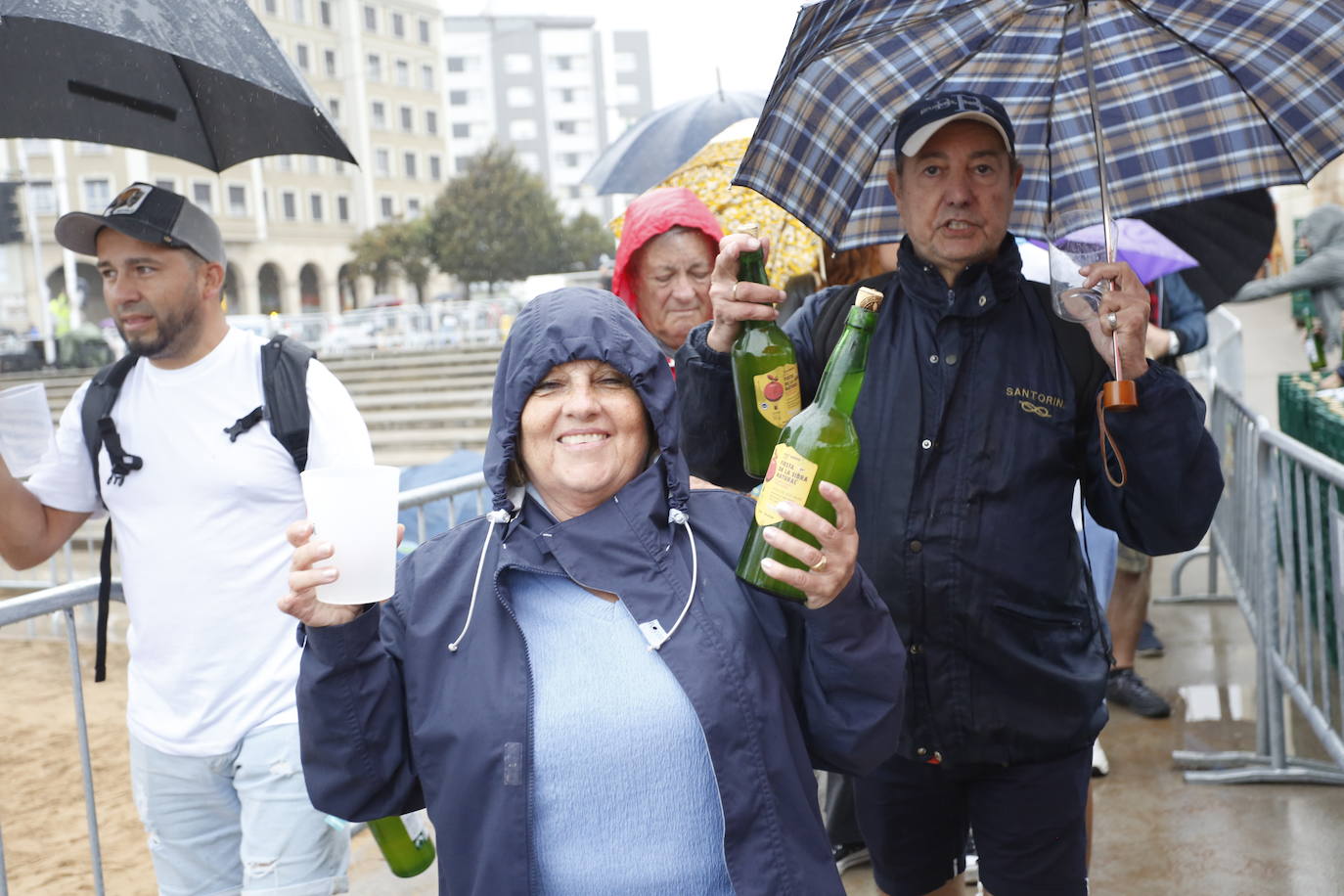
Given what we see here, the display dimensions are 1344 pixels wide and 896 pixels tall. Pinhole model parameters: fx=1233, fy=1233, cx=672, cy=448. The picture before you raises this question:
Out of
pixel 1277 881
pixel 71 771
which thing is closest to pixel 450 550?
pixel 1277 881

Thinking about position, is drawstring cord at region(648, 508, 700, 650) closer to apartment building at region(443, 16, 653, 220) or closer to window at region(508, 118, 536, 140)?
apartment building at region(443, 16, 653, 220)

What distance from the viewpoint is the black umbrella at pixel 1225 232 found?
13.4 feet

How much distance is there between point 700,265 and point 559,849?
7.47 feet

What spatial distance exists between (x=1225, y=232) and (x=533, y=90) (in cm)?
11265

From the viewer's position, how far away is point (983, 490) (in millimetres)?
2479

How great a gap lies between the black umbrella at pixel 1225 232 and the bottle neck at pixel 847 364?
8.18 ft

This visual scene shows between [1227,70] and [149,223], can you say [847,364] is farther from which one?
[149,223]

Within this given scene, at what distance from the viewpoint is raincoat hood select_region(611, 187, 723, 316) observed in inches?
150

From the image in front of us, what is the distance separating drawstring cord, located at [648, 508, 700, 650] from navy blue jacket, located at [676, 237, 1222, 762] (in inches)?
24.7

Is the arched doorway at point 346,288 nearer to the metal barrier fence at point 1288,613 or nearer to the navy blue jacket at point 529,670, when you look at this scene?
the metal barrier fence at point 1288,613

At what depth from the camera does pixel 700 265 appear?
3836 millimetres

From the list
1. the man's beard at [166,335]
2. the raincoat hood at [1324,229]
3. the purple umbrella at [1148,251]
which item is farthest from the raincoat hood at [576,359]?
the raincoat hood at [1324,229]

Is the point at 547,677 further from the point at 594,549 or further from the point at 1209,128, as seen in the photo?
the point at 1209,128

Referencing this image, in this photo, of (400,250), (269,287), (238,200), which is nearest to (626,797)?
(400,250)
